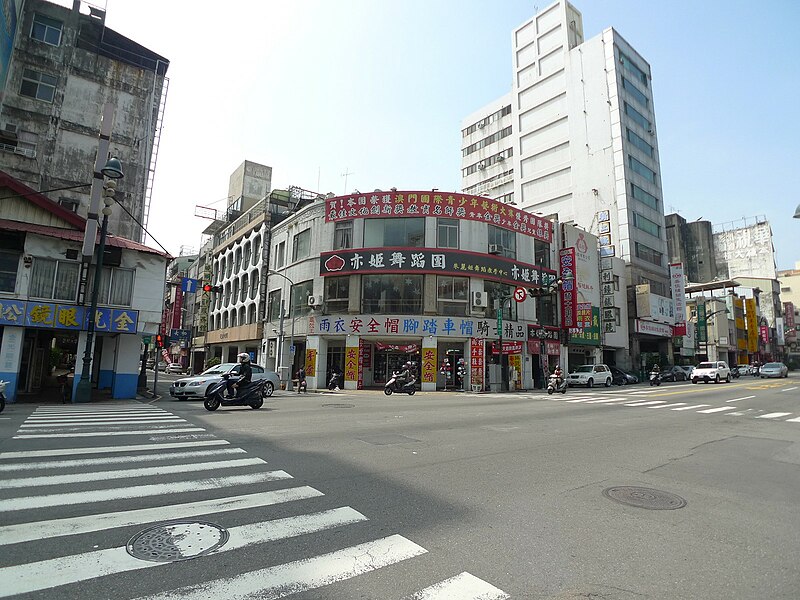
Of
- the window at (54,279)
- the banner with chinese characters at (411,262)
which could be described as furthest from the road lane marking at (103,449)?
the banner with chinese characters at (411,262)

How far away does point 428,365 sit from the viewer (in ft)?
97.8

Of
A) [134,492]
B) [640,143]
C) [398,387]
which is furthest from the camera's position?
[640,143]

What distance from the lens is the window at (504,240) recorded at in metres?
33.8

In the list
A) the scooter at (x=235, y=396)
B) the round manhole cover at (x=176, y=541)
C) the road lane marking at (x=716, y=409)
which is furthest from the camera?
the road lane marking at (x=716, y=409)

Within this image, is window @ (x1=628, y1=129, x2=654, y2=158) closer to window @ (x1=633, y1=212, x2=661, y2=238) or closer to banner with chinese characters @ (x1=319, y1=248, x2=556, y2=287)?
window @ (x1=633, y1=212, x2=661, y2=238)

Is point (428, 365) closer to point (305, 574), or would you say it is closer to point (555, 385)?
point (555, 385)

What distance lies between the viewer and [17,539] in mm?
3934

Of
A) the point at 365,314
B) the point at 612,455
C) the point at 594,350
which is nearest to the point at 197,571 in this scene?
the point at 612,455

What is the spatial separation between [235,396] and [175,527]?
10996mm

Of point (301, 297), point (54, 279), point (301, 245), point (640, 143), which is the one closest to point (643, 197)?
point (640, 143)

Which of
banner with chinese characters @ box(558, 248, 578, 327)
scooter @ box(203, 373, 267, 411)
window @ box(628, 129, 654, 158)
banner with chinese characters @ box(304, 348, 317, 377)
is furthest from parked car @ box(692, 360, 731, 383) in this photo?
scooter @ box(203, 373, 267, 411)

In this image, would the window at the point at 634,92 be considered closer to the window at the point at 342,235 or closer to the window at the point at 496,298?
the window at the point at 496,298

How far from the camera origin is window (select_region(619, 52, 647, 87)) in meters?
55.7

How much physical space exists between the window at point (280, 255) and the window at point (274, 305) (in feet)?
8.06
